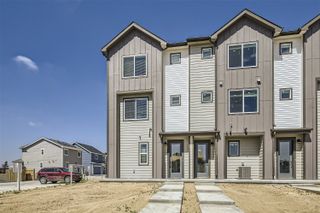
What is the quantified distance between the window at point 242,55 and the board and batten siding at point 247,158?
4495mm

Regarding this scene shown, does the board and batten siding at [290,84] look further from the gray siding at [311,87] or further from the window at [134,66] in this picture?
the window at [134,66]

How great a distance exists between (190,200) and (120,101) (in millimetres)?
10574

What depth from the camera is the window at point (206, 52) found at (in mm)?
17516

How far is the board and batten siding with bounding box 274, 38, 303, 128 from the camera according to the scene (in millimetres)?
15891

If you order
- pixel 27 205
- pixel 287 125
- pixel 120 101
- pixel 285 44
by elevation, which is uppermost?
pixel 285 44

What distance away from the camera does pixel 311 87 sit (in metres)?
15.7

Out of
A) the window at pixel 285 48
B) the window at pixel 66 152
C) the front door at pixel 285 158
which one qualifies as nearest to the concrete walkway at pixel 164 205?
the front door at pixel 285 158

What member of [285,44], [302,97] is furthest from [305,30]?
[302,97]

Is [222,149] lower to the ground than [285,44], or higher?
lower

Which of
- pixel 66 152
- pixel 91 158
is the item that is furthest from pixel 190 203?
pixel 91 158

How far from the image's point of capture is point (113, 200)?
10.1m

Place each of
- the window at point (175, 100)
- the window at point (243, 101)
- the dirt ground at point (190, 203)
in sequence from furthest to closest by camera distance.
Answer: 1. the window at point (175, 100)
2. the window at point (243, 101)
3. the dirt ground at point (190, 203)

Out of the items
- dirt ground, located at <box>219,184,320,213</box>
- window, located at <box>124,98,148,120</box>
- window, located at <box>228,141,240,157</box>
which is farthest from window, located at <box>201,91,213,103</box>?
dirt ground, located at <box>219,184,320,213</box>

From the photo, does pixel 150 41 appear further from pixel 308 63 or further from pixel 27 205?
pixel 27 205
